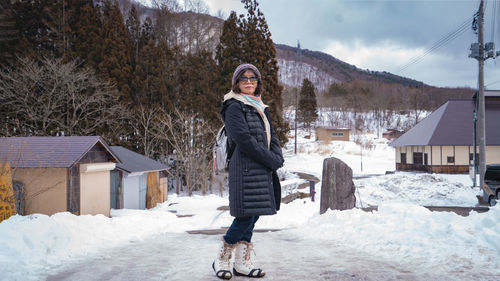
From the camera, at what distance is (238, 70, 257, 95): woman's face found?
12.5 feet

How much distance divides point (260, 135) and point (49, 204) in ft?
31.8

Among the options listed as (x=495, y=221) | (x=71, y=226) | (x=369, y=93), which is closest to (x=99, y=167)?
(x=71, y=226)

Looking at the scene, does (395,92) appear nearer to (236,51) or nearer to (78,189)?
(236,51)

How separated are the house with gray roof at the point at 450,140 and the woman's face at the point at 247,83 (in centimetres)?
2899

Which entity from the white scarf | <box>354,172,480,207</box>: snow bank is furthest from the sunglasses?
<box>354,172,480,207</box>: snow bank

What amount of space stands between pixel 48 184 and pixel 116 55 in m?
19.1

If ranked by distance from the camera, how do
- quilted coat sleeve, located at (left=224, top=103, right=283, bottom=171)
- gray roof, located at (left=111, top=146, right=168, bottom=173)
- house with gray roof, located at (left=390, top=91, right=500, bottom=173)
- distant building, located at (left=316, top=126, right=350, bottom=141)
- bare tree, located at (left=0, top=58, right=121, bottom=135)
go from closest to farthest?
quilted coat sleeve, located at (left=224, top=103, right=283, bottom=171) → gray roof, located at (left=111, top=146, right=168, bottom=173) → bare tree, located at (left=0, top=58, right=121, bottom=135) → house with gray roof, located at (left=390, top=91, right=500, bottom=173) → distant building, located at (left=316, top=126, right=350, bottom=141)

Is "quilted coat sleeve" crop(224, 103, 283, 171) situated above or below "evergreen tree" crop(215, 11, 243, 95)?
below

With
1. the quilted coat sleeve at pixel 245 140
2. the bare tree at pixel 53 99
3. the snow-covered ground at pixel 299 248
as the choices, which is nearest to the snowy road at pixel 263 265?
the snow-covered ground at pixel 299 248

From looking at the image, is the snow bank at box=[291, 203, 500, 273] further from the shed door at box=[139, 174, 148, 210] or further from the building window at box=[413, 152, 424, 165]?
the building window at box=[413, 152, 424, 165]

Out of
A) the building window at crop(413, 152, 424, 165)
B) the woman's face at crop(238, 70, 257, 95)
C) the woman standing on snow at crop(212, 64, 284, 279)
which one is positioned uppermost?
the woman's face at crop(238, 70, 257, 95)

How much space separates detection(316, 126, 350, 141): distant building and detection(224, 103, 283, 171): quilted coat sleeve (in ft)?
183

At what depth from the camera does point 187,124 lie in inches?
1021

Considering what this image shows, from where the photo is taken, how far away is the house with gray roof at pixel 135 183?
664 inches
